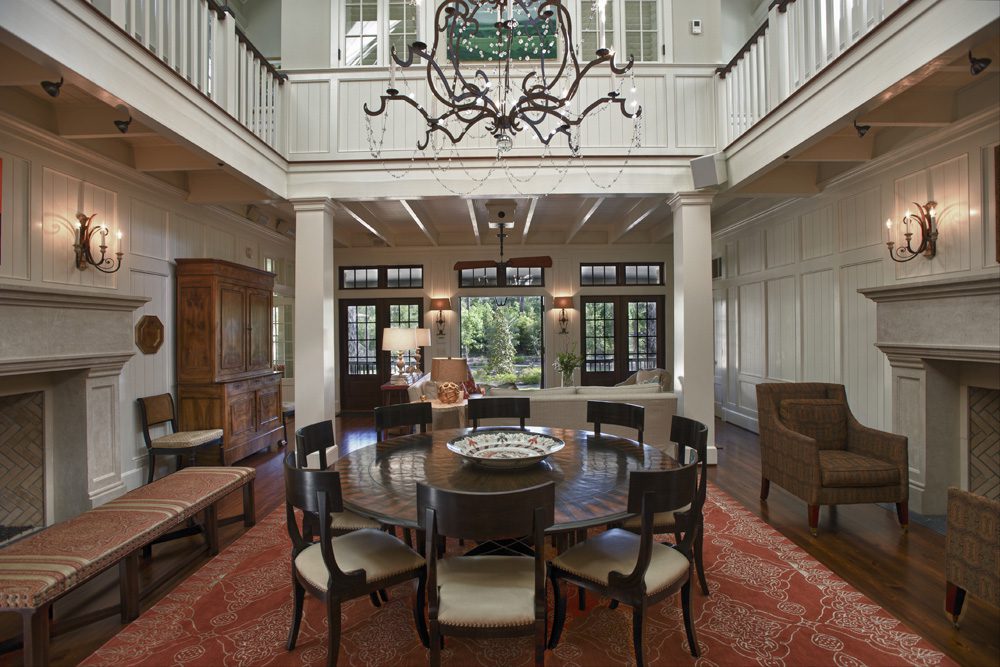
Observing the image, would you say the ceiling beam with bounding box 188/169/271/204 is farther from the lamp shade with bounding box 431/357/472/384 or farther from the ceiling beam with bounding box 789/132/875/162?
the ceiling beam with bounding box 789/132/875/162

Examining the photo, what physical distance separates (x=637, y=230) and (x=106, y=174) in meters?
6.94

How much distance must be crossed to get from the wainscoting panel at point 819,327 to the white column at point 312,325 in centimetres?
510

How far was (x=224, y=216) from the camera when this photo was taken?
19.2ft

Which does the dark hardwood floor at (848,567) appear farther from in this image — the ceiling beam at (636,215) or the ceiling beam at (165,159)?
the ceiling beam at (636,215)

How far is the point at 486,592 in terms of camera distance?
186cm

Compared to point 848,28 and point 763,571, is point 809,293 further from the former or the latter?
Result: point 763,571

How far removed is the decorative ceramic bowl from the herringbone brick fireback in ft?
10.4

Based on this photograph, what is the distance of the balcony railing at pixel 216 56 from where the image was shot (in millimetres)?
3252

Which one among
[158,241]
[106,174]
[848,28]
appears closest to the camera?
[848,28]

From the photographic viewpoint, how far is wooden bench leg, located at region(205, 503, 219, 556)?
3.16m

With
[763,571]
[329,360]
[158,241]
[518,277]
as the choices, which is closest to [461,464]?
[763,571]

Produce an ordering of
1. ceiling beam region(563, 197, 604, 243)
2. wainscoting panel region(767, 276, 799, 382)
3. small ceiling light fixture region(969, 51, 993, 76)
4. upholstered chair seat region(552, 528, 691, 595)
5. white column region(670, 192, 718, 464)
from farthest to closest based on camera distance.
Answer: ceiling beam region(563, 197, 604, 243) < wainscoting panel region(767, 276, 799, 382) < white column region(670, 192, 718, 464) < small ceiling light fixture region(969, 51, 993, 76) < upholstered chair seat region(552, 528, 691, 595)

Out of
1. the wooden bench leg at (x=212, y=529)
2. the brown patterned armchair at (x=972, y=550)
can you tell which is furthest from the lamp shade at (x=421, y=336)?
the brown patterned armchair at (x=972, y=550)

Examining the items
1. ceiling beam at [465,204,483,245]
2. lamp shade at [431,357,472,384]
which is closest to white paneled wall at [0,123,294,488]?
lamp shade at [431,357,472,384]
